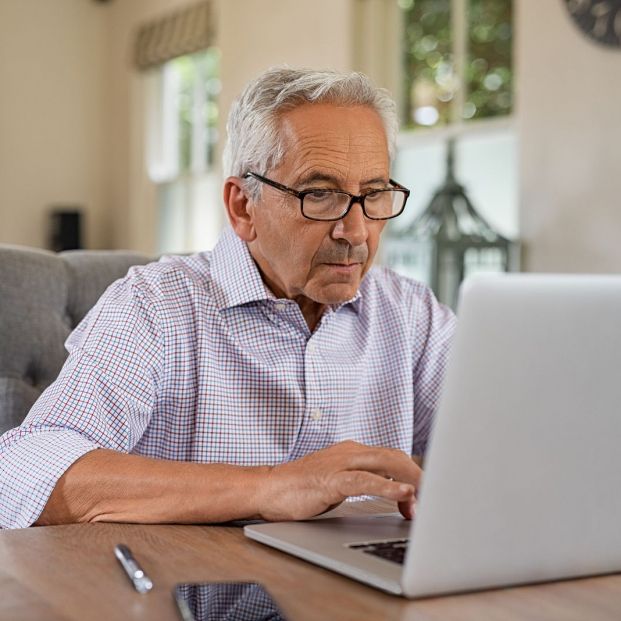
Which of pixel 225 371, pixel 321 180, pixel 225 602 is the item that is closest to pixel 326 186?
pixel 321 180

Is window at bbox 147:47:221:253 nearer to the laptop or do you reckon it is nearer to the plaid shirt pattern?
the plaid shirt pattern

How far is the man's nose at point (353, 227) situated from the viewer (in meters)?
1.45

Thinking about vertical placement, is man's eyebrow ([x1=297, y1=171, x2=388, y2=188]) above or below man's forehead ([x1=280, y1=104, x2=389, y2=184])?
below

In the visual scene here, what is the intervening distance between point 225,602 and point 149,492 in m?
0.37

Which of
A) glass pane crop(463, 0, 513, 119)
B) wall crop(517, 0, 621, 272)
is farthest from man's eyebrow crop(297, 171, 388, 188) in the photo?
glass pane crop(463, 0, 513, 119)

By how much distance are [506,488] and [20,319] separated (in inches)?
42.9

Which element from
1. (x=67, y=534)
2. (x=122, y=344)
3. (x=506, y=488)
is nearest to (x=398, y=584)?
(x=506, y=488)

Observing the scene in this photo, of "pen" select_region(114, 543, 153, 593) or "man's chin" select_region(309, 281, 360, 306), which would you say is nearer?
"pen" select_region(114, 543, 153, 593)

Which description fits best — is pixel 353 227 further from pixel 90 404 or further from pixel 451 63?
pixel 451 63

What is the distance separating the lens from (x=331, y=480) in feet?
3.49

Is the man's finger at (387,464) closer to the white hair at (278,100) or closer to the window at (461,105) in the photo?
the white hair at (278,100)

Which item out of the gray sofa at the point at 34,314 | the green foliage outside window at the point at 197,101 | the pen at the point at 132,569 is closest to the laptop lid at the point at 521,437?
the pen at the point at 132,569

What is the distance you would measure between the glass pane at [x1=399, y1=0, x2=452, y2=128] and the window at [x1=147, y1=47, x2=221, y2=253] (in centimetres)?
173

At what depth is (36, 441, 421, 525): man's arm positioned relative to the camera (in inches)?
42.0
